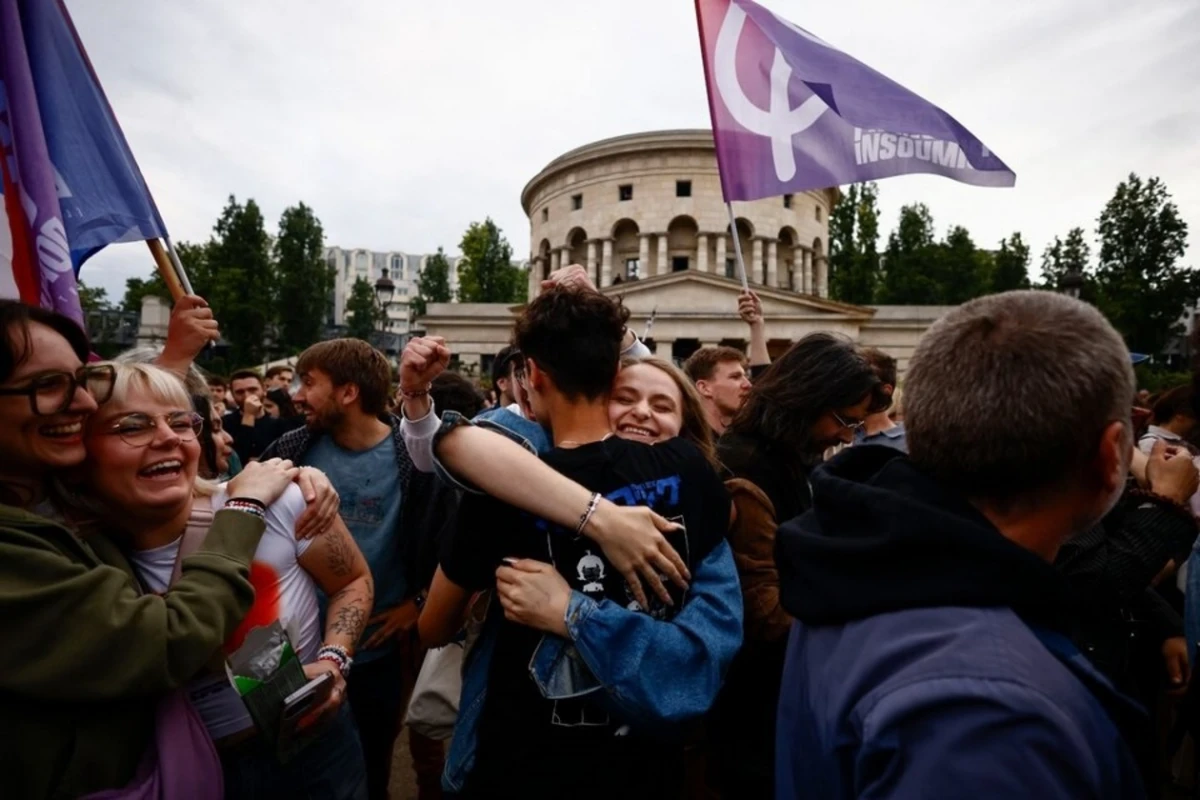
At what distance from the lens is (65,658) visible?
146 centimetres

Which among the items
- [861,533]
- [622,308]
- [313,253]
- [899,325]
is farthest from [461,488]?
[313,253]

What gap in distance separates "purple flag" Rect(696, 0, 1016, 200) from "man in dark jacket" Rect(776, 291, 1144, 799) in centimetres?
352

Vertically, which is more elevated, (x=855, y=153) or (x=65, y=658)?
(x=855, y=153)

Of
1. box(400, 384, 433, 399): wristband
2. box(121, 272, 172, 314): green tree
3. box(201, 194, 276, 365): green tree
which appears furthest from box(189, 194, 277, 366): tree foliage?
box(400, 384, 433, 399): wristband

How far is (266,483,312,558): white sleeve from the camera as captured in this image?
214 cm

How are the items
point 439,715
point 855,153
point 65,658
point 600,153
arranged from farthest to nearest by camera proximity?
1. point 600,153
2. point 855,153
3. point 439,715
4. point 65,658

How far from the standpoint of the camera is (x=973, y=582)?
1.10 meters

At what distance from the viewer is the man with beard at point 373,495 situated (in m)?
3.36

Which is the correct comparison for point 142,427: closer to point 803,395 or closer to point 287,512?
point 287,512

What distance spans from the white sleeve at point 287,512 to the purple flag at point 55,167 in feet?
4.76

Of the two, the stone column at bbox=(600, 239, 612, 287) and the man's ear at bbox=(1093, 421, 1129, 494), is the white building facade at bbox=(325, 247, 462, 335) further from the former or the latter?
the man's ear at bbox=(1093, 421, 1129, 494)

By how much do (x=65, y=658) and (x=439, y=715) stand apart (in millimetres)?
1852

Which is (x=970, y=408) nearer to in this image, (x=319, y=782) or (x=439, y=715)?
(x=319, y=782)

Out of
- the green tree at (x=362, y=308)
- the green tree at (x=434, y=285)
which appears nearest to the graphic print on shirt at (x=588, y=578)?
the green tree at (x=434, y=285)
